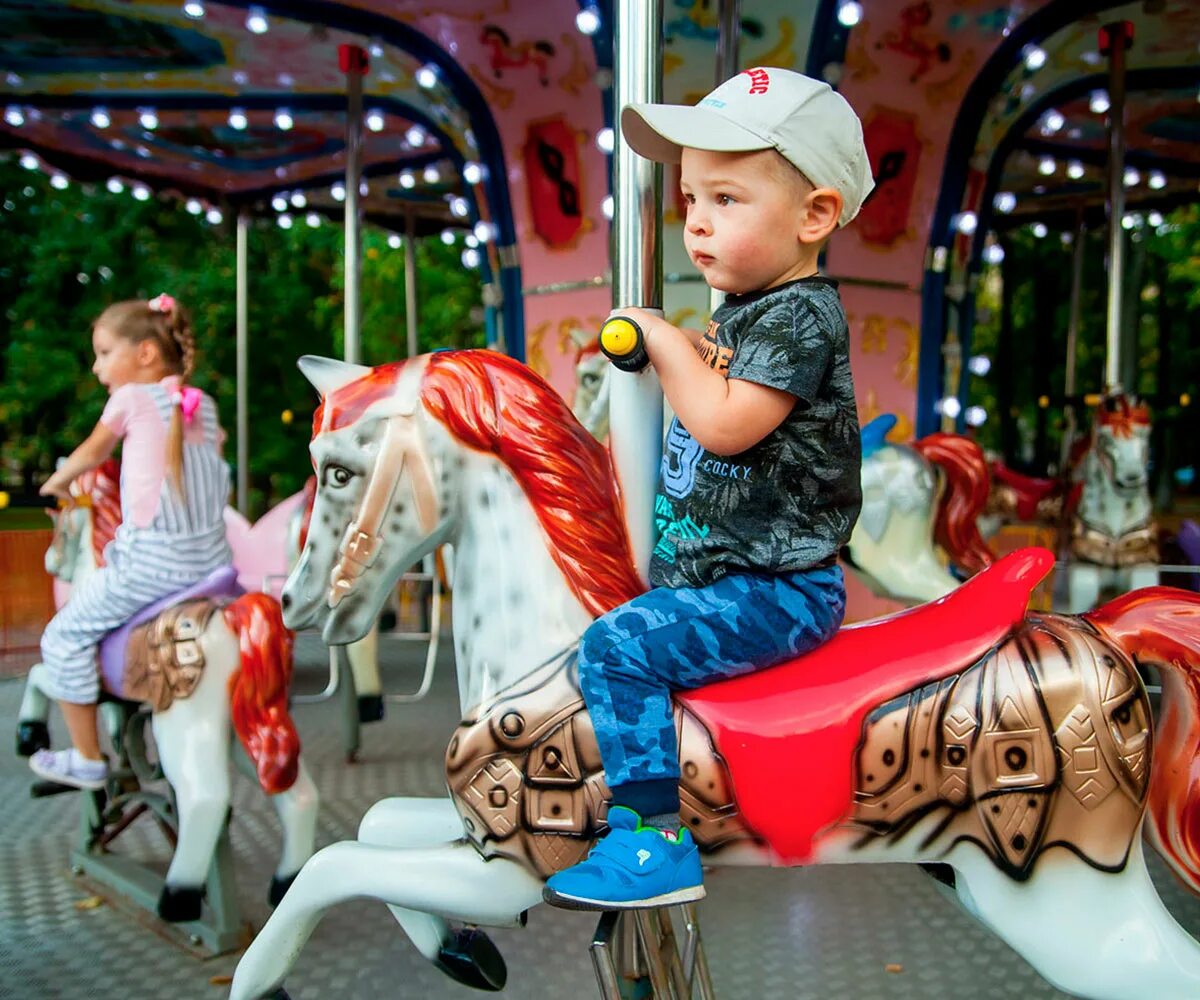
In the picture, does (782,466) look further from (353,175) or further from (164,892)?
(353,175)

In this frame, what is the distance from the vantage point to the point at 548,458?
140 centimetres

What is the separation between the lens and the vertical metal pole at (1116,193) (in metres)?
4.37

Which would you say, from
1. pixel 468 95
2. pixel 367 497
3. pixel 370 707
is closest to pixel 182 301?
pixel 468 95

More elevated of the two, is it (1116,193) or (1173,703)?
(1116,193)

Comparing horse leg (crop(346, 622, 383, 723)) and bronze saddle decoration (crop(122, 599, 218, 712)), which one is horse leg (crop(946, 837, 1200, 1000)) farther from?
horse leg (crop(346, 622, 383, 723))

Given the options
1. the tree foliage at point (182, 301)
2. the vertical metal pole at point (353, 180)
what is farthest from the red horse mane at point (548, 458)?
the tree foliage at point (182, 301)

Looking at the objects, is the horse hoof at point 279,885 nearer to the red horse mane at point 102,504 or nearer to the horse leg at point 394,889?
the red horse mane at point 102,504

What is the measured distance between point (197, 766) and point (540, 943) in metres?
0.94

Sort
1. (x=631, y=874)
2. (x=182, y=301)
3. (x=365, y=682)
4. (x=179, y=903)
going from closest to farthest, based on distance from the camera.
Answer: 1. (x=631, y=874)
2. (x=179, y=903)
3. (x=365, y=682)
4. (x=182, y=301)

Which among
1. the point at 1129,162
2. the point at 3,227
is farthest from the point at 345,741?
the point at 3,227

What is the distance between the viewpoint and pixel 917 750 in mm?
1316

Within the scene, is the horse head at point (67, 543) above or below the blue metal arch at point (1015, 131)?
below

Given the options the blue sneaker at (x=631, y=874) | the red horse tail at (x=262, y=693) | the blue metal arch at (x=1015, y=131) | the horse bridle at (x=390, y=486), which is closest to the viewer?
the blue sneaker at (x=631, y=874)

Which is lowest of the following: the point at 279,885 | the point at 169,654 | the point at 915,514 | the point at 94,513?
the point at 279,885
